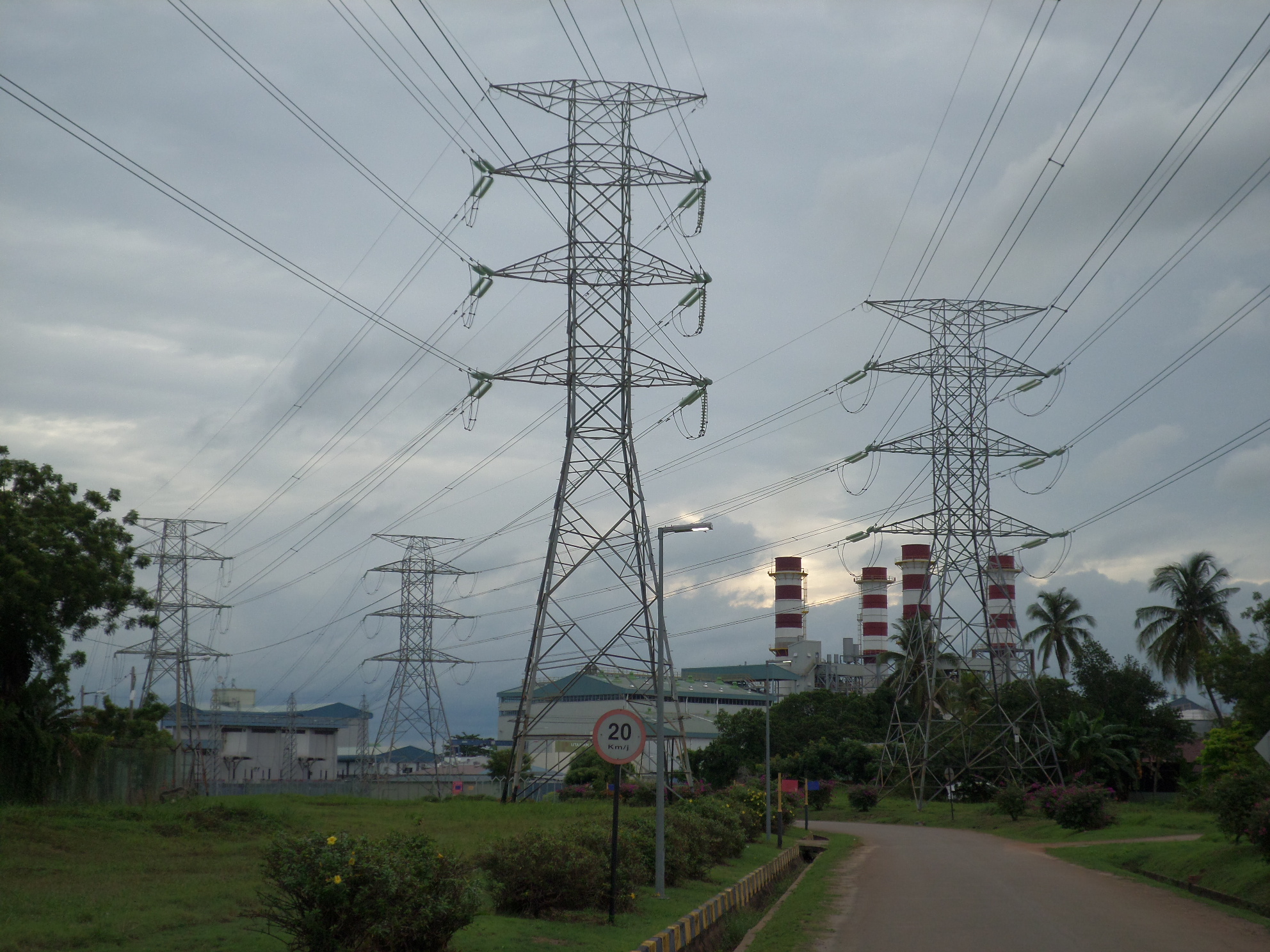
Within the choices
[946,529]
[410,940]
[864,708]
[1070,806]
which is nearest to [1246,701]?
[1070,806]

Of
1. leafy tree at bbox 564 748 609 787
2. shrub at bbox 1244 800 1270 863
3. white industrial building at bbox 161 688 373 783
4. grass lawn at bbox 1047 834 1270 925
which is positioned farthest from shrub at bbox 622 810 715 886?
white industrial building at bbox 161 688 373 783

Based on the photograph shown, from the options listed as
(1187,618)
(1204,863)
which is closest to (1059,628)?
(1187,618)

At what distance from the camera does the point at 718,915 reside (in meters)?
16.1

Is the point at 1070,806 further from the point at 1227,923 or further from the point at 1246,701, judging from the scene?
the point at 1227,923

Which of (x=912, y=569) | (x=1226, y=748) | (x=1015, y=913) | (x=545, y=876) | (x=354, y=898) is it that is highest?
(x=912, y=569)

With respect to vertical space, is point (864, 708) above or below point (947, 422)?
below

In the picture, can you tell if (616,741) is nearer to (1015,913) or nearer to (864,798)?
(1015,913)

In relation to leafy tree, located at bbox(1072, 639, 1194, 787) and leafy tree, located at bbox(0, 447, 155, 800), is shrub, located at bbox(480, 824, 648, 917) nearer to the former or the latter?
leafy tree, located at bbox(0, 447, 155, 800)

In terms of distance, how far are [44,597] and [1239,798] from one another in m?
25.4

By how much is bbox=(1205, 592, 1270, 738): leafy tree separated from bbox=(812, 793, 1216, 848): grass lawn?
3.69m

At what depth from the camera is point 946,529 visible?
43156 mm

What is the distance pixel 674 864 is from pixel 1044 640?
6316cm

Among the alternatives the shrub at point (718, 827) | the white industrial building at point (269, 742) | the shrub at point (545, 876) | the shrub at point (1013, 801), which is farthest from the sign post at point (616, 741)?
the white industrial building at point (269, 742)

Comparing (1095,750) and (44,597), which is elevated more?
(44,597)
